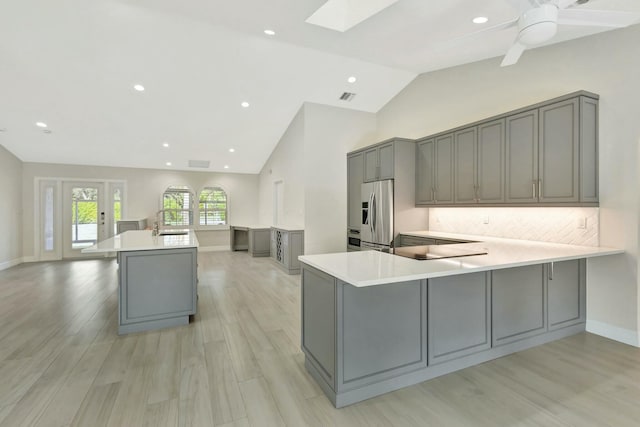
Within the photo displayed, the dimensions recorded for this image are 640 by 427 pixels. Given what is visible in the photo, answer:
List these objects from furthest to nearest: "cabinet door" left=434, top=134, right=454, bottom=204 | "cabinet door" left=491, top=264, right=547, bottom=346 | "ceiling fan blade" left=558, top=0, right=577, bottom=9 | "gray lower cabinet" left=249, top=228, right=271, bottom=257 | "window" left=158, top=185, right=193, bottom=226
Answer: "window" left=158, top=185, right=193, bottom=226 < "gray lower cabinet" left=249, top=228, right=271, bottom=257 < "cabinet door" left=434, top=134, right=454, bottom=204 < "cabinet door" left=491, top=264, right=547, bottom=346 < "ceiling fan blade" left=558, top=0, right=577, bottom=9

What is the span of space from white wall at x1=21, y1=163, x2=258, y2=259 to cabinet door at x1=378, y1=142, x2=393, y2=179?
5.60 meters

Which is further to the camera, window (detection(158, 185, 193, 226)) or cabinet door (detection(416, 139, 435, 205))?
window (detection(158, 185, 193, 226))

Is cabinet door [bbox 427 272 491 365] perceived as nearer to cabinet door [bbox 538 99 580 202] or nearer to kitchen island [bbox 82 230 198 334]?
cabinet door [bbox 538 99 580 202]

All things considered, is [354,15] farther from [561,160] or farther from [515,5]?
[561,160]

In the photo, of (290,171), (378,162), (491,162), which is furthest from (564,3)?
(290,171)

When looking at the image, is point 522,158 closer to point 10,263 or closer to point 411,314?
point 411,314

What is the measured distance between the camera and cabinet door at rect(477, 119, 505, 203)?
3.36m

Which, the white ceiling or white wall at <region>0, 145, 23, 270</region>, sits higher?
the white ceiling

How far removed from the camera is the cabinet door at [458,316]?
6.97 ft

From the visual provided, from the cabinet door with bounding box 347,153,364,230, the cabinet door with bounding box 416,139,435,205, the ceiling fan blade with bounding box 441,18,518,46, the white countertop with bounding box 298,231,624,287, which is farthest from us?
the cabinet door with bounding box 347,153,364,230

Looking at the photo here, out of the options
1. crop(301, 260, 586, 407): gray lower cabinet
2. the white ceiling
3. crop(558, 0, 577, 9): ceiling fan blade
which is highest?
the white ceiling

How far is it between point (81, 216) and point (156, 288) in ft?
20.8

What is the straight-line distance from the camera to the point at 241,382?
2125mm

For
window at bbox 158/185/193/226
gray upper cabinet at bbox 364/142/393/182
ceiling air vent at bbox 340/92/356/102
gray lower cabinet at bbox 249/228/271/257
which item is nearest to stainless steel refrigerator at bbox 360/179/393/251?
gray upper cabinet at bbox 364/142/393/182
